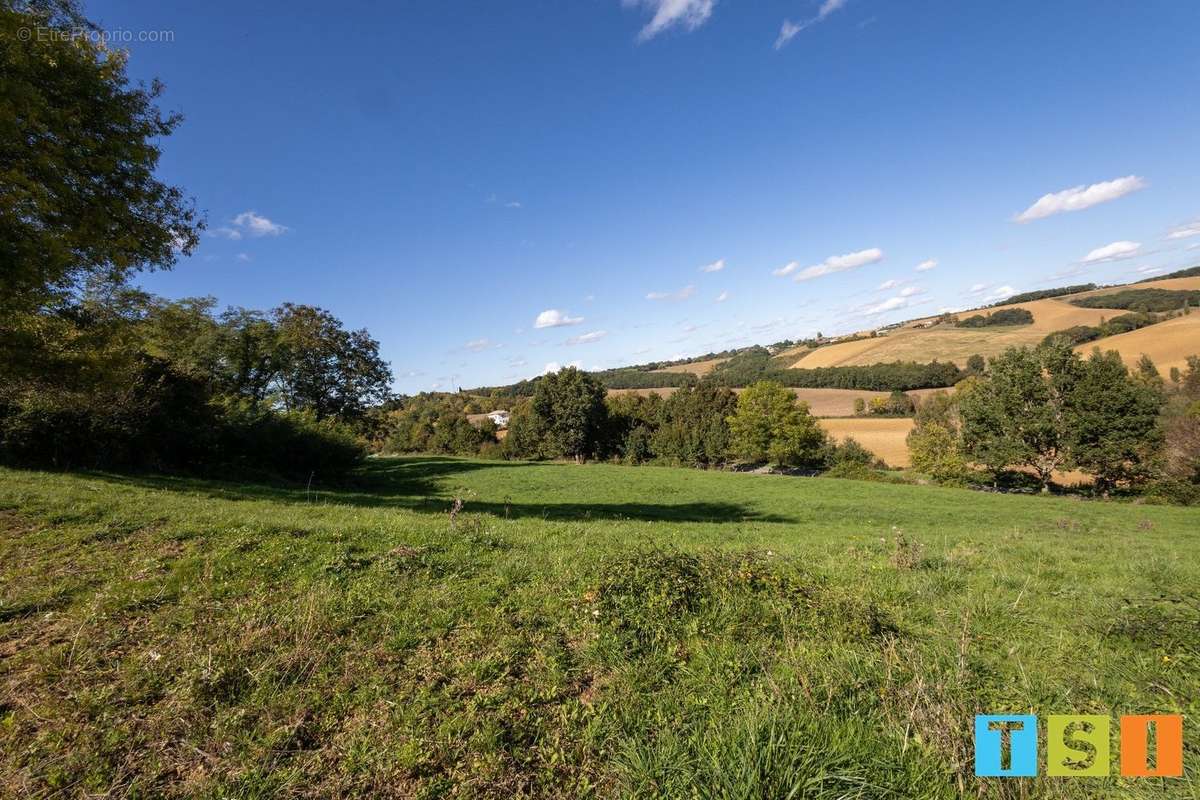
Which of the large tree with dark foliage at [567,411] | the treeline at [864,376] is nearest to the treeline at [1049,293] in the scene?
the treeline at [864,376]

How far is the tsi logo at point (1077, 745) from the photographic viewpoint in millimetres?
3014

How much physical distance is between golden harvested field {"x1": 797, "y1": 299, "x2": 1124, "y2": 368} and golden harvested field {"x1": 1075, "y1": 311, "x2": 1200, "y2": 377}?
12.1 metres

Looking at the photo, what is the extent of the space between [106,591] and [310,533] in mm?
2489

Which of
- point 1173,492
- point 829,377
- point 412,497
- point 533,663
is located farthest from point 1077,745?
point 829,377

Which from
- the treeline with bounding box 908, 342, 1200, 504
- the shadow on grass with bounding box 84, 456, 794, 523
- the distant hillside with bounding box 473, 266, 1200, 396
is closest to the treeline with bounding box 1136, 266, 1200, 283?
the distant hillside with bounding box 473, 266, 1200, 396

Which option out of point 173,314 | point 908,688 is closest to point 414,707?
point 908,688

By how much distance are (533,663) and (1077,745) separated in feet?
13.4

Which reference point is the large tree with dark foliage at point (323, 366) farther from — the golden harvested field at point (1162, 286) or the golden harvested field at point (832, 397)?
the golden harvested field at point (1162, 286)

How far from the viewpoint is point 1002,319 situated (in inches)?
3816

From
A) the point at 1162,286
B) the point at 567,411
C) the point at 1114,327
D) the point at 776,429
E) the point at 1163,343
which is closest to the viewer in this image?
the point at 776,429

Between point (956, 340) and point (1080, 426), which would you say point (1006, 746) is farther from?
point (956, 340)

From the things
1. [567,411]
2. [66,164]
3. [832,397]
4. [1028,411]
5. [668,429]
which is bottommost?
[832,397]

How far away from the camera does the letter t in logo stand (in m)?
2.99

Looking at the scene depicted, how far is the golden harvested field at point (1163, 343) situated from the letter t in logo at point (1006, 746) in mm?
70029
